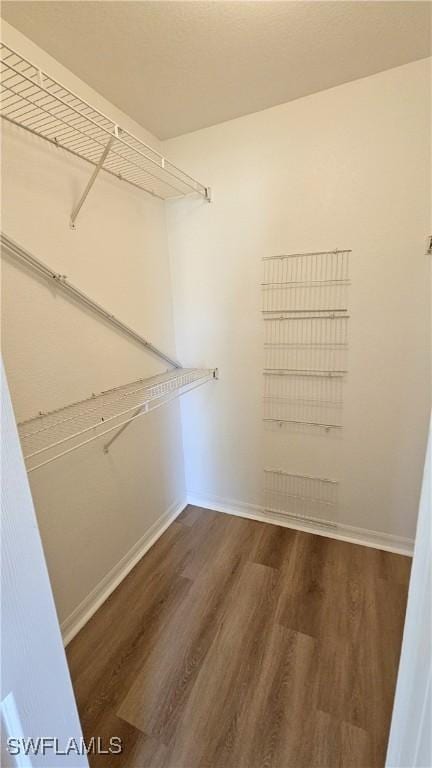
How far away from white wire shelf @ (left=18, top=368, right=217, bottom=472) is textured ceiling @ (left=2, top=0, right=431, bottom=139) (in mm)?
1376

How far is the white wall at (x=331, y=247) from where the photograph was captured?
151cm

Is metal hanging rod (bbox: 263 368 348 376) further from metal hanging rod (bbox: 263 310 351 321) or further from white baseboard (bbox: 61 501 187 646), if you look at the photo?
white baseboard (bbox: 61 501 187 646)

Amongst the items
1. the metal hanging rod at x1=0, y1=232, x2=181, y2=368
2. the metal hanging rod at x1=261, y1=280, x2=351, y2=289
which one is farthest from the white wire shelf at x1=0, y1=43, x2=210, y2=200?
the metal hanging rod at x1=261, y1=280, x2=351, y2=289

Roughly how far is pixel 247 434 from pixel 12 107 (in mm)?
1893

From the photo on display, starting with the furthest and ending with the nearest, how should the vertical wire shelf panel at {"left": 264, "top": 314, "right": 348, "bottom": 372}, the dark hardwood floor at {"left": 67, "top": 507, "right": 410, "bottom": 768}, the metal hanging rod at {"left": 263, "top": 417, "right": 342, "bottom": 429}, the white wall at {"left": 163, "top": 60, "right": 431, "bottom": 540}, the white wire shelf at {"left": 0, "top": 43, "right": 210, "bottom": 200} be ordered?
the metal hanging rod at {"left": 263, "top": 417, "right": 342, "bottom": 429} → the vertical wire shelf panel at {"left": 264, "top": 314, "right": 348, "bottom": 372} → the white wall at {"left": 163, "top": 60, "right": 431, "bottom": 540} → the dark hardwood floor at {"left": 67, "top": 507, "right": 410, "bottom": 768} → the white wire shelf at {"left": 0, "top": 43, "right": 210, "bottom": 200}

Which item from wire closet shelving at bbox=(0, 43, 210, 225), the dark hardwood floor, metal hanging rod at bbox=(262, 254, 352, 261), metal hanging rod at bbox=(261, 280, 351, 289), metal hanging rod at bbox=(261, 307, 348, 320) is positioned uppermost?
wire closet shelving at bbox=(0, 43, 210, 225)

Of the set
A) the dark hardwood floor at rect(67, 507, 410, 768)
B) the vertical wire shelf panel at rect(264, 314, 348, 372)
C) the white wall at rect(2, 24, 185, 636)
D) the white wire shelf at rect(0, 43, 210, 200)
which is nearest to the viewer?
the white wire shelf at rect(0, 43, 210, 200)

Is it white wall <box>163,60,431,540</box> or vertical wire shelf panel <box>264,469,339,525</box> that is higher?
white wall <box>163,60,431,540</box>

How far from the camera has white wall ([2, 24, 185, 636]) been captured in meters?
1.22

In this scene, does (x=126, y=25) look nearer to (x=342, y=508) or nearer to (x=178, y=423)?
(x=178, y=423)

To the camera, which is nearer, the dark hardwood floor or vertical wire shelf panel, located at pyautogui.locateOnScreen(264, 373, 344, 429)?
the dark hardwood floor

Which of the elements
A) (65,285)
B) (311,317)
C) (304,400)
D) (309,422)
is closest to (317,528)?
(309,422)

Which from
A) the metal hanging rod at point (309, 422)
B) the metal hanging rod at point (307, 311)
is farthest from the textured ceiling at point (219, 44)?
the metal hanging rod at point (309, 422)

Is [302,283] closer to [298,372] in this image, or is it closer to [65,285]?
[298,372]
